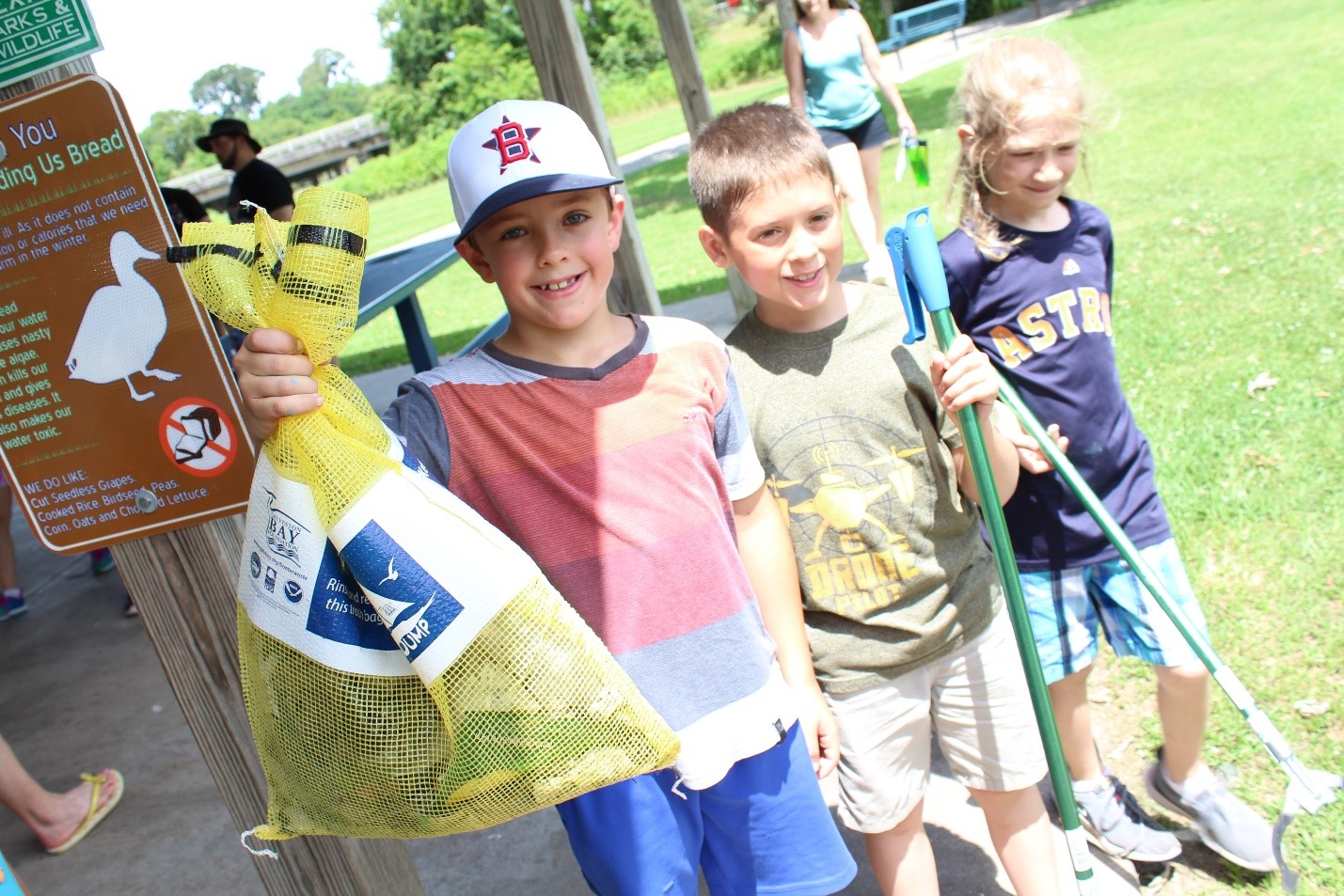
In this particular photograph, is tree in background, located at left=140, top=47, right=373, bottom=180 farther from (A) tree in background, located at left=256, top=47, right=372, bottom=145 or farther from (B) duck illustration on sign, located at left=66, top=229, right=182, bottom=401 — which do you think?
(B) duck illustration on sign, located at left=66, top=229, right=182, bottom=401

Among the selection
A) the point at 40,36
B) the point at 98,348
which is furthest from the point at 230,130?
the point at 98,348

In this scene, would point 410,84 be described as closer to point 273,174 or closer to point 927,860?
point 273,174

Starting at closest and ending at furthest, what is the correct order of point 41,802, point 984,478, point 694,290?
point 984,478, point 41,802, point 694,290

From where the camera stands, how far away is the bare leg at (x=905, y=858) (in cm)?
214

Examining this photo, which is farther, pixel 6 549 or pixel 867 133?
pixel 867 133

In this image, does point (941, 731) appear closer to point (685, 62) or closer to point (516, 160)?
point (516, 160)

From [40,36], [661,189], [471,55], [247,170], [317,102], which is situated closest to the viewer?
[40,36]

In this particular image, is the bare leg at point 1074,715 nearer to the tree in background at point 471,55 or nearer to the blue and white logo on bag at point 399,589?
the blue and white logo on bag at point 399,589

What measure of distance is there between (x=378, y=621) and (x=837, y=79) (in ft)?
18.8

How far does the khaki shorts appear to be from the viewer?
2031 mm

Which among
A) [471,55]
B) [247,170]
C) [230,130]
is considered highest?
[471,55]

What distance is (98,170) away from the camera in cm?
164

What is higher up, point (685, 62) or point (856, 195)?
point (685, 62)

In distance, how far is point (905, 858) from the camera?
214 centimetres
